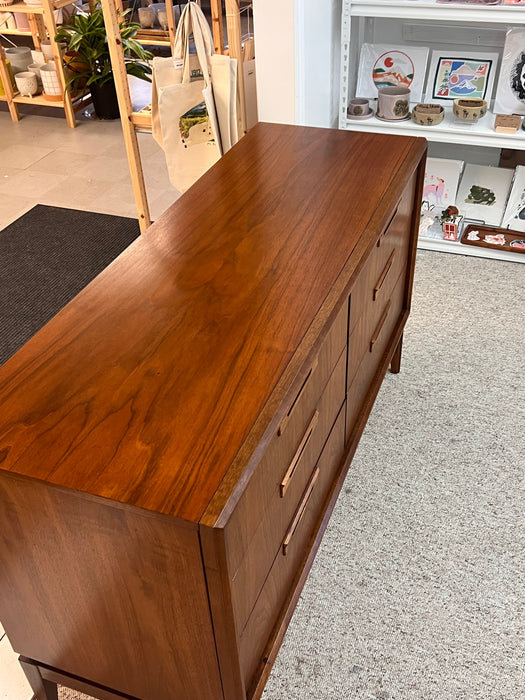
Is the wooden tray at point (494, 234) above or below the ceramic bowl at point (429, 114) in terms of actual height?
below

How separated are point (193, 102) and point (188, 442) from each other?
1751 mm


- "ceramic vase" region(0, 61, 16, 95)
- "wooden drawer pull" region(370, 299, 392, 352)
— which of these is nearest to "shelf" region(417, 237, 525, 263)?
"wooden drawer pull" region(370, 299, 392, 352)

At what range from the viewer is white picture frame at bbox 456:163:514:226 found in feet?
9.57

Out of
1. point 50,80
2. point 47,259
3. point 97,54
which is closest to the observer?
point 47,259

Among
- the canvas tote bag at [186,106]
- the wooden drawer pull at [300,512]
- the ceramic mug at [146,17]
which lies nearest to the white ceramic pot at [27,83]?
the ceramic mug at [146,17]

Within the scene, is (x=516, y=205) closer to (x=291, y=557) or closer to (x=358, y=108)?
(x=358, y=108)

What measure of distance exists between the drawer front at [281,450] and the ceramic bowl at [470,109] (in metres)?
1.54

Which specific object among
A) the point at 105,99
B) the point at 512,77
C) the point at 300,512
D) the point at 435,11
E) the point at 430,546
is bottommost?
the point at 430,546

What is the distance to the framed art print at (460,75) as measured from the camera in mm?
2738

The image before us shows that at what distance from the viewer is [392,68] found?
2.85 meters

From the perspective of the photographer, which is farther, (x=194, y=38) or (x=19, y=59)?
(x=19, y=59)

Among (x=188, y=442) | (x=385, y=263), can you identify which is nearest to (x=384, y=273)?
(x=385, y=263)

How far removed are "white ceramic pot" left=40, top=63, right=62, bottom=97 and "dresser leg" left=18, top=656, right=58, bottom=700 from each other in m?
3.65

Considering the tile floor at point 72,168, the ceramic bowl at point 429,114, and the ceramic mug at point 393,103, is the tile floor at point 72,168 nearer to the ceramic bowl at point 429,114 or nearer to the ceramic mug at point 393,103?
the ceramic mug at point 393,103
